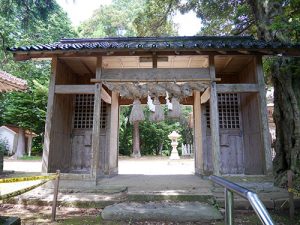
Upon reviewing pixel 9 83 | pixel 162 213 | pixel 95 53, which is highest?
pixel 95 53

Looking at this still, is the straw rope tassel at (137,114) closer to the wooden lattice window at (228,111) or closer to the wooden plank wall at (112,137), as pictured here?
the wooden plank wall at (112,137)

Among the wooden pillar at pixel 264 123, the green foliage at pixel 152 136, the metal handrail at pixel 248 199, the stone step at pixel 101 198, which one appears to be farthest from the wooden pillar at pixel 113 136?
the green foliage at pixel 152 136

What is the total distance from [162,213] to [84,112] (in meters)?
5.44

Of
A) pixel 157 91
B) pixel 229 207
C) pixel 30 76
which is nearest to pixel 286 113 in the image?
pixel 157 91

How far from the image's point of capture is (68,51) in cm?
667

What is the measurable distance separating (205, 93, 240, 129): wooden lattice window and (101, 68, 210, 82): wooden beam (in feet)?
7.39

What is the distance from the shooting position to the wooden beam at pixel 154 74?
7.00 m

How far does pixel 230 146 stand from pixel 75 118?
582cm

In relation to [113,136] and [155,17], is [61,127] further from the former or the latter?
[155,17]

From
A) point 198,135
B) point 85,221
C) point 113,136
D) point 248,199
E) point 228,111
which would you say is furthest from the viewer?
point 113,136

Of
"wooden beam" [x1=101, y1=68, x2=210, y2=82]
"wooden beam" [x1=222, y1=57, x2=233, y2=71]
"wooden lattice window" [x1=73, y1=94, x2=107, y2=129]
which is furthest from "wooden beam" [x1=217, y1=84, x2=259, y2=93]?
"wooden lattice window" [x1=73, y1=94, x2=107, y2=129]

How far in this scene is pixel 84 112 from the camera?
29.7 feet

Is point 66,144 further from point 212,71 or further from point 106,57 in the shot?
point 212,71

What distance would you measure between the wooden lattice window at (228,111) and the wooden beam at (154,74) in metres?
2.25
